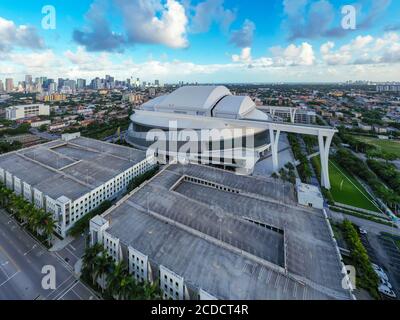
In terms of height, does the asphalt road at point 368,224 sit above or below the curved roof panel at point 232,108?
below

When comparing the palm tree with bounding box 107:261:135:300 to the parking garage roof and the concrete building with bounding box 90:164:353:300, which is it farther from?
the parking garage roof

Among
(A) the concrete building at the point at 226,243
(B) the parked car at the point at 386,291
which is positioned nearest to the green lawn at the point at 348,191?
(A) the concrete building at the point at 226,243

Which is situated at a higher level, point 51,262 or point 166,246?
point 166,246

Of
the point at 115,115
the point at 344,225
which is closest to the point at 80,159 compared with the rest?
the point at 344,225

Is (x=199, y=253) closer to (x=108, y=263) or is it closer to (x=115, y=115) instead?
(x=108, y=263)

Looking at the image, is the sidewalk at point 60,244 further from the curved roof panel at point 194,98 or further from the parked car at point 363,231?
the curved roof panel at point 194,98

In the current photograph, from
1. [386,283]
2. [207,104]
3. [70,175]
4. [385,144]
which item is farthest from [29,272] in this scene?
[385,144]

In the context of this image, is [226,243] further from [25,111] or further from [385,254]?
[25,111]

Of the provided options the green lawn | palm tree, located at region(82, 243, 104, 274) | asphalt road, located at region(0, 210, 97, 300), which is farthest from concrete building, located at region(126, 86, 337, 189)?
palm tree, located at region(82, 243, 104, 274)
